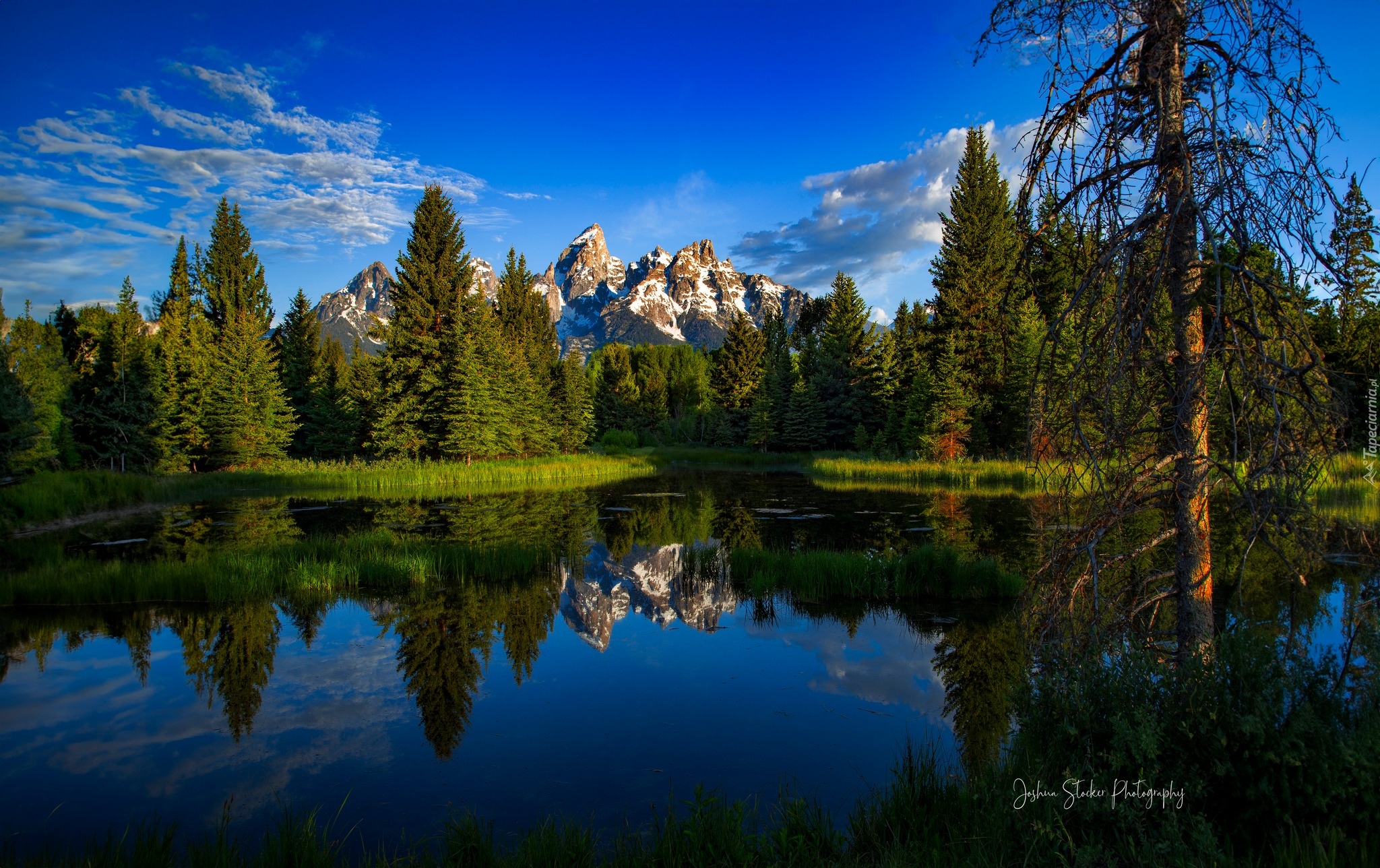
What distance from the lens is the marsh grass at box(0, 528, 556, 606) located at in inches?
433

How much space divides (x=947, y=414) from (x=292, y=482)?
106 ft

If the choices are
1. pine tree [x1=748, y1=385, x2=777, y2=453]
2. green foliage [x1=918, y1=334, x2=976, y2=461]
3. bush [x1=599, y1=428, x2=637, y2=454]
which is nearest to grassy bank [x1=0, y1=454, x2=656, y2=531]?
bush [x1=599, y1=428, x2=637, y2=454]

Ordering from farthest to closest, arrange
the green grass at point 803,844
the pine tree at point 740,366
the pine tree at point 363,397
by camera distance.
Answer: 1. the pine tree at point 740,366
2. the pine tree at point 363,397
3. the green grass at point 803,844

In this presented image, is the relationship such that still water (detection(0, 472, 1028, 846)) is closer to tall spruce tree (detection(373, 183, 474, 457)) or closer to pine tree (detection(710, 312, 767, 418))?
tall spruce tree (detection(373, 183, 474, 457))

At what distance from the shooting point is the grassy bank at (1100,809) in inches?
128

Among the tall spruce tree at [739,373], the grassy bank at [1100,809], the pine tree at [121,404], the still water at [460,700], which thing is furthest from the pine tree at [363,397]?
the grassy bank at [1100,809]

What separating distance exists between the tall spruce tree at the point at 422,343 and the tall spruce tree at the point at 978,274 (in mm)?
28186

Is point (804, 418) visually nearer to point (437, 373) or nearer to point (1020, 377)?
point (1020, 377)

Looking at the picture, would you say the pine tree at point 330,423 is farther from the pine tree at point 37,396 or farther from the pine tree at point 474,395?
the pine tree at point 37,396

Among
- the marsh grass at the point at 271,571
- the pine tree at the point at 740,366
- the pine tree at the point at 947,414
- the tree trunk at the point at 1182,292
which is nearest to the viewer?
the tree trunk at the point at 1182,292

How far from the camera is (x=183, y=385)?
33.7 m

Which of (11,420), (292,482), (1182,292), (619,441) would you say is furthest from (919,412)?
(11,420)

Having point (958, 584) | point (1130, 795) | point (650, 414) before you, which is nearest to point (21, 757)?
point (1130, 795)
